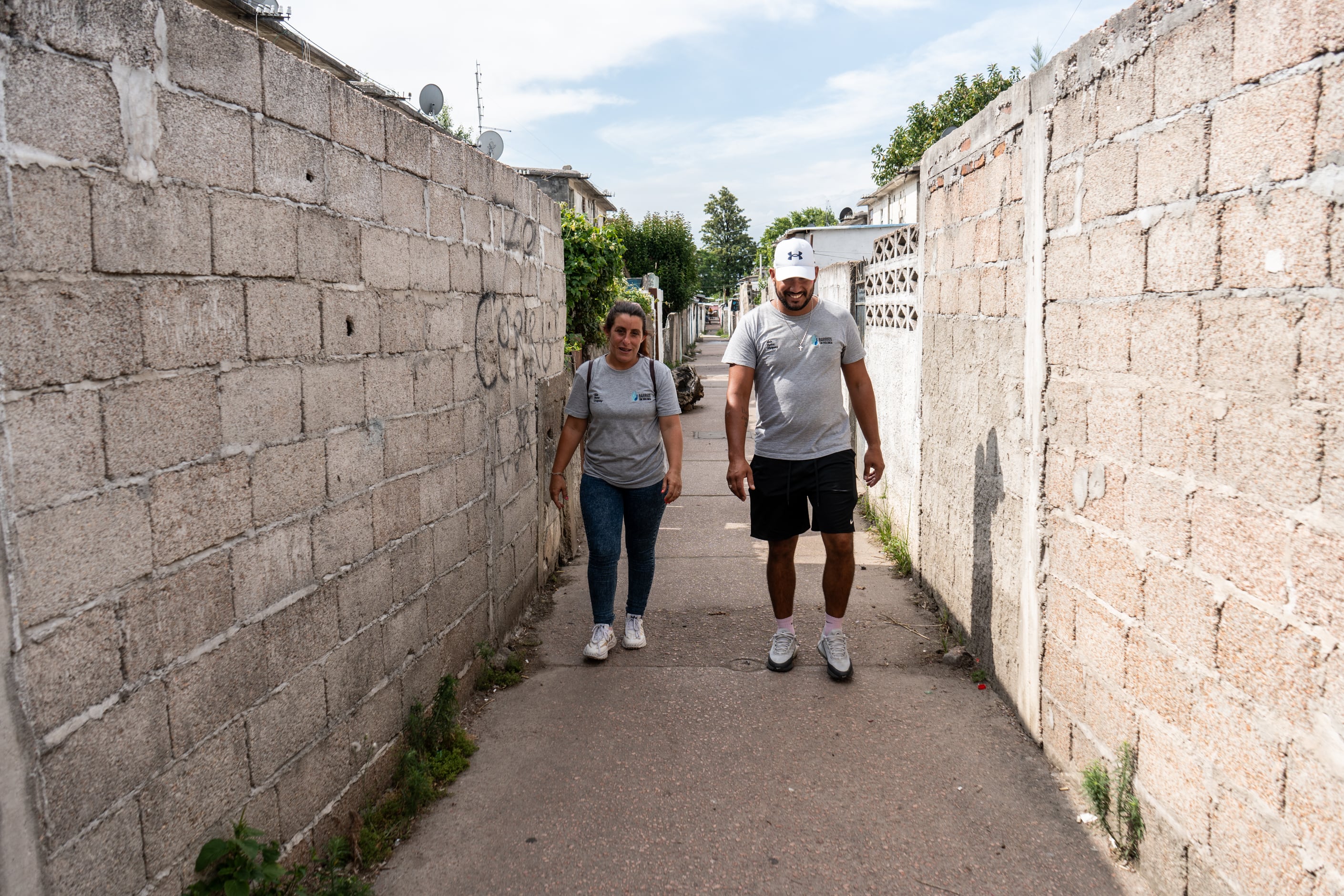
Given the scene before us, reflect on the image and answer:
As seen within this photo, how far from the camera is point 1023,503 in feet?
12.4

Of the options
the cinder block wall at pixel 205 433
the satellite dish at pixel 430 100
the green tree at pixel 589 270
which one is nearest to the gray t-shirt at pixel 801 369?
the cinder block wall at pixel 205 433

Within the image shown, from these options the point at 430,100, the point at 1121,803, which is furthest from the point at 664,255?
the point at 1121,803

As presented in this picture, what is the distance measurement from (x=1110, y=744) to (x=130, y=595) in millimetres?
2858

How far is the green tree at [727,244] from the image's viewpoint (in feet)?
233

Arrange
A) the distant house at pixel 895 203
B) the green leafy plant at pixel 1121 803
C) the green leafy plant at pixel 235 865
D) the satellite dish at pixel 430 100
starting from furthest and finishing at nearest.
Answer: the distant house at pixel 895 203 < the satellite dish at pixel 430 100 < the green leafy plant at pixel 1121 803 < the green leafy plant at pixel 235 865

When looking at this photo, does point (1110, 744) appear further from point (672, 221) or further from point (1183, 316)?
point (672, 221)

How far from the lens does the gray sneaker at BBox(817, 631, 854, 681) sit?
4324mm

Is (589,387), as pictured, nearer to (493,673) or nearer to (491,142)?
(493,673)

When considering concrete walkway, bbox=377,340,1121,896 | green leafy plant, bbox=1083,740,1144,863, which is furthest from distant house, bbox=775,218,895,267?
green leafy plant, bbox=1083,740,1144,863

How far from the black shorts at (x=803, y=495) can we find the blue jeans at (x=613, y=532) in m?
0.54

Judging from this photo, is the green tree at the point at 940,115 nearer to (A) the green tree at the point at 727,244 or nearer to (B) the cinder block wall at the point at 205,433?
(B) the cinder block wall at the point at 205,433

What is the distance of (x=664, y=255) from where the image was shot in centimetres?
3278

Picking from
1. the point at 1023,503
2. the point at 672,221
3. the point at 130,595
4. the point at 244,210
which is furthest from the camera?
the point at 672,221

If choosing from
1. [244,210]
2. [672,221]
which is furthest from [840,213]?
[244,210]
